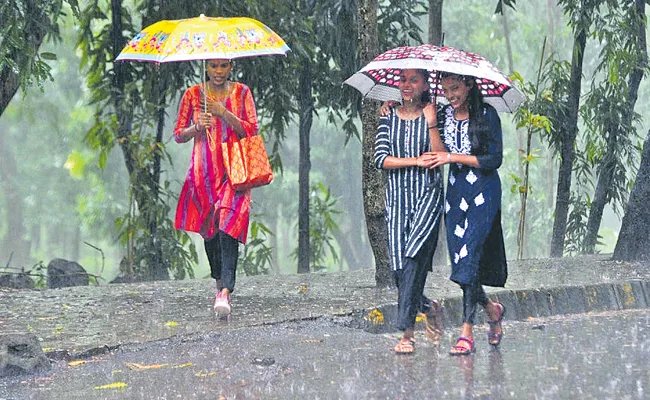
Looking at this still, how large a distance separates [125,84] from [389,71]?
297 inches

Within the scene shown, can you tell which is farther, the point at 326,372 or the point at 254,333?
the point at 254,333

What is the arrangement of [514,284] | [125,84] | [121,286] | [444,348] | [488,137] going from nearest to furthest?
[488,137], [444,348], [514,284], [121,286], [125,84]

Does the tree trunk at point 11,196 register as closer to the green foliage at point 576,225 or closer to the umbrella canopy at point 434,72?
the green foliage at point 576,225

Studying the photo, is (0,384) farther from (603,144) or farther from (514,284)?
(603,144)

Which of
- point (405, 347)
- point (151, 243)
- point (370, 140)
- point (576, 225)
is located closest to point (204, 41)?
point (370, 140)

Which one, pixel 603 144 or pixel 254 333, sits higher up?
pixel 603 144

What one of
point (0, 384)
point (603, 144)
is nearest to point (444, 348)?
point (0, 384)

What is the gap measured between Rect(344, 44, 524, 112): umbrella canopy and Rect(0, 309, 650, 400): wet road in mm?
1559

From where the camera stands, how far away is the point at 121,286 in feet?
37.2

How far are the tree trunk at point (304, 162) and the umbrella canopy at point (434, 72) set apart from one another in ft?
24.1

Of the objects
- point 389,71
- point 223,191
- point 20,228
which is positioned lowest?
point 20,228

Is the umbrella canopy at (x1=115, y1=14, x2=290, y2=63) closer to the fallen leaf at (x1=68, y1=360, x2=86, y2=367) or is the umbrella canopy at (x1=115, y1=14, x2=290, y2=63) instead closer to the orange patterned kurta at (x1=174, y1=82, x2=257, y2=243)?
the orange patterned kurta at (x1=174, y1=82, x2=257, y2=243)

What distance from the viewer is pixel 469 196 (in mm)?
7023

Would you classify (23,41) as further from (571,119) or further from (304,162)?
(571,119)
